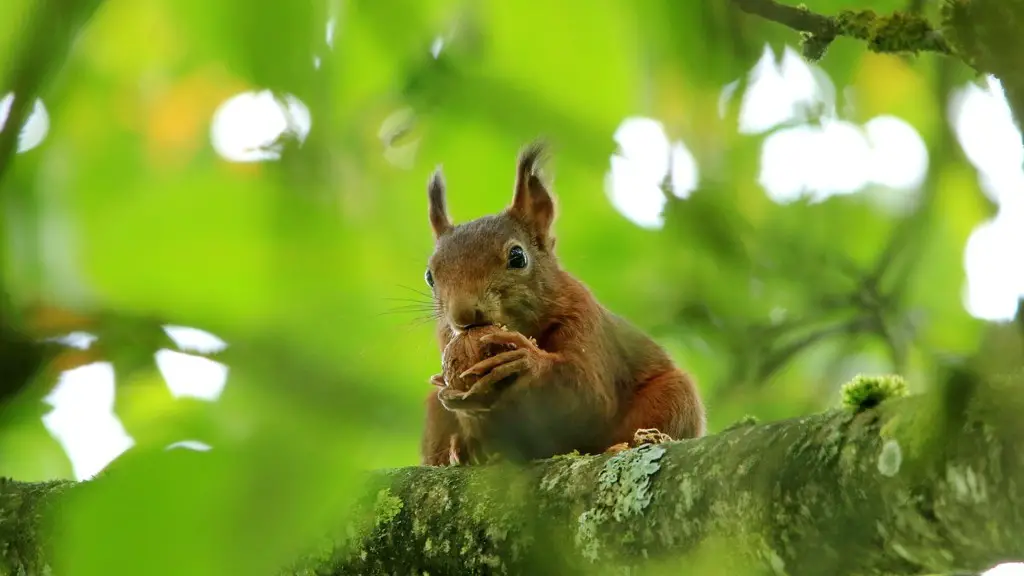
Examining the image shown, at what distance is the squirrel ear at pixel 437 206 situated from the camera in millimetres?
2578

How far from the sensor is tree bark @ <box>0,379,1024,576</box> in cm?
99

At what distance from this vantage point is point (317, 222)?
2.51 feet

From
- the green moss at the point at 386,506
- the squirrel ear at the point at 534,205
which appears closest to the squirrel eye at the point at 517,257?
the squirrel ear at the point at 534,205

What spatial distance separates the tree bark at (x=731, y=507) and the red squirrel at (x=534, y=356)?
0.43 meters

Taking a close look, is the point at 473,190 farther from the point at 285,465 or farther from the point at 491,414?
the point at 285,465

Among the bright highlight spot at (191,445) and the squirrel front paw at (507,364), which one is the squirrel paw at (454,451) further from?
the bright highlight spot at (191,445)

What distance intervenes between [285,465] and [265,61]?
29 cm

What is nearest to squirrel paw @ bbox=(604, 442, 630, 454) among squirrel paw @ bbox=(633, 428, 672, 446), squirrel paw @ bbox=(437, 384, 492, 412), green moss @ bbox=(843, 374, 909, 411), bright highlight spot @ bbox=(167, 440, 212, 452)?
squirrel paw @ bbox=(633, 428, 672, 446)

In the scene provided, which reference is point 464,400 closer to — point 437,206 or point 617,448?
point 617,448

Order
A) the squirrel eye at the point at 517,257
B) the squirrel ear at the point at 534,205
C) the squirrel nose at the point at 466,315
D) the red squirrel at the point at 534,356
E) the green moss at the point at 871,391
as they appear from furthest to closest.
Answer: the squirrel ear at the point at 534,205
the squirrel eye at the point at 517,257
the squirrel nose at the point at 466,315
the red squirrel at the point at 534,356
the green moss at the point at 871,391

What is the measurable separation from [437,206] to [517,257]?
11.5 inches

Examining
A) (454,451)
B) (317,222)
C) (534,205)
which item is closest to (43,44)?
(317,222)

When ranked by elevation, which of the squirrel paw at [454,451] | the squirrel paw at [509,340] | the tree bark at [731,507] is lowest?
the tree bark at [731,507]

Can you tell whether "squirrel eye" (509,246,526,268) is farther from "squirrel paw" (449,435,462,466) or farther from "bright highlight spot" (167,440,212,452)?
"bright highlight spot" (167,440,212,452)
